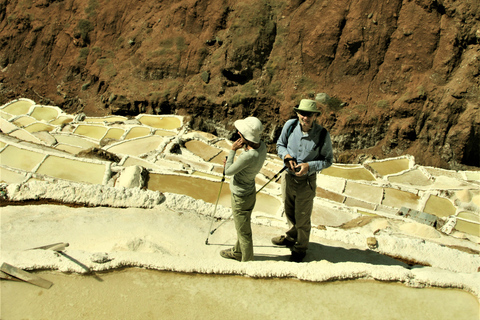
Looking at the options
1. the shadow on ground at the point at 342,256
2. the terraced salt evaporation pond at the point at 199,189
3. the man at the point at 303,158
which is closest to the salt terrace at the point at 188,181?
the terraced salt evaporation pond at the point at 199,189

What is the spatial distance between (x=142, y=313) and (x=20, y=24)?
21.9 metres

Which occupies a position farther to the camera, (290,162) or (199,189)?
(199,189)

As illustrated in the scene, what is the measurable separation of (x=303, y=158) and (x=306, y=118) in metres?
0.44

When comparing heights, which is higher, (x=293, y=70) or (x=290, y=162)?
(x=293, y=70)

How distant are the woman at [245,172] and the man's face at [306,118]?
1.56ft

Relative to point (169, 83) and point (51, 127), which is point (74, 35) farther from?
point (51, 127)

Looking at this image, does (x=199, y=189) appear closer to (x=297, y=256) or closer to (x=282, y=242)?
(x=282, y=242)

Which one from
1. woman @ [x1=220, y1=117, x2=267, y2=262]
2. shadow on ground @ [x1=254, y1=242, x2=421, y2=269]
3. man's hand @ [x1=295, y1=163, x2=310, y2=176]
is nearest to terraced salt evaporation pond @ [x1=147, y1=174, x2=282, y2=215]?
shadow on ground @ [x1=254, y1=242, x2=421, y2=269]

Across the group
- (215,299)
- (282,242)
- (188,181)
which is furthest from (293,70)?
(215,299)

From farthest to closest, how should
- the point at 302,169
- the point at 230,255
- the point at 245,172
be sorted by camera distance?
the point at 230,255 → the point at 302,169 → the point at 245,172

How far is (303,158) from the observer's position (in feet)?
12.7

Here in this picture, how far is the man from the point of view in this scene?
370 cm

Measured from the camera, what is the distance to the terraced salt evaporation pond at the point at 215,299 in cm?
316

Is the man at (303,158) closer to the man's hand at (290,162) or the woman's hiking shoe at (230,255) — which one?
the man's hand at (290,162)
